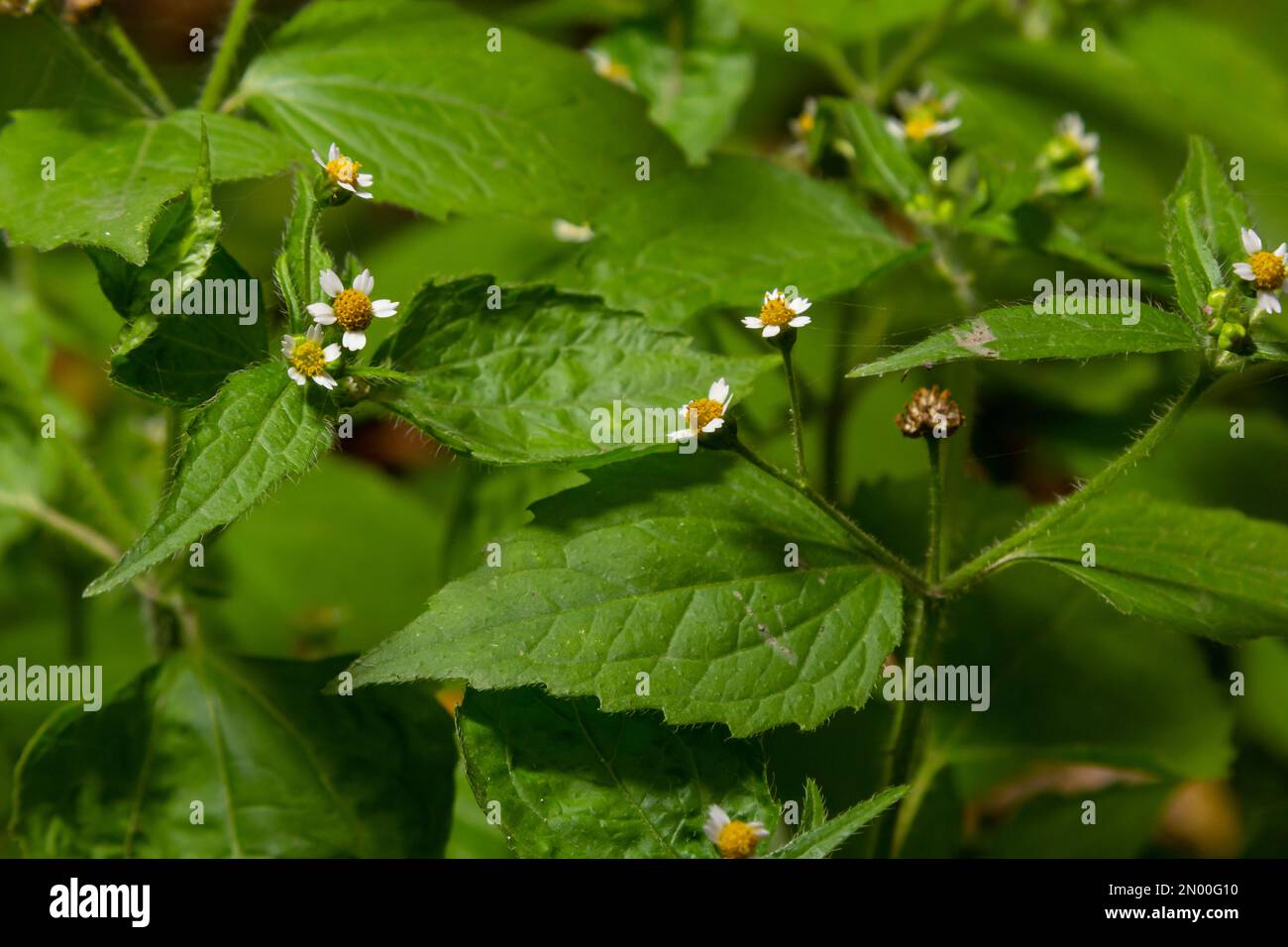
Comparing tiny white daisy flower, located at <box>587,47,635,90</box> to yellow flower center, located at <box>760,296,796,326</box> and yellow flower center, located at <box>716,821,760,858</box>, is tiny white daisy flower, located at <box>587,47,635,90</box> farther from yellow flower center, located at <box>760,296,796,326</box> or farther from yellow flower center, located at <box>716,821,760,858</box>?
yellow flower center, located at <box>716,821,760,858</box>

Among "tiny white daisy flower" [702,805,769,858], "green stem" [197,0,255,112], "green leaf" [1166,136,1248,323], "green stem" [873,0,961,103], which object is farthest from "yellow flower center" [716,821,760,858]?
"green stem" [873,0,961,103]

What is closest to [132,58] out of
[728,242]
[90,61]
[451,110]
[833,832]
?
[90,61]

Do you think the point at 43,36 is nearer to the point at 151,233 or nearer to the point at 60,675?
the point at 151,233

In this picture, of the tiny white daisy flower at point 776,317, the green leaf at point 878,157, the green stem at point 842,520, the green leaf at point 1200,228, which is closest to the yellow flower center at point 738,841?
the green stem at point 842,520

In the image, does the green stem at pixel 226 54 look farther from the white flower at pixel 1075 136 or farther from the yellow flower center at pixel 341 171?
the white flower at pixel 1075 136

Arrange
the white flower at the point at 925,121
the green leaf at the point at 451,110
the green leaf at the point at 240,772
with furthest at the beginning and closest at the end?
the white flower at the point at 925,121
the green leaf at the point at 451,110
the green leaf at the point at 240,772

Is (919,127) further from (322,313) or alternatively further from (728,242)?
(322,313)

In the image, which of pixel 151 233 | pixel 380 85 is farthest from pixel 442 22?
pixel 151 233
